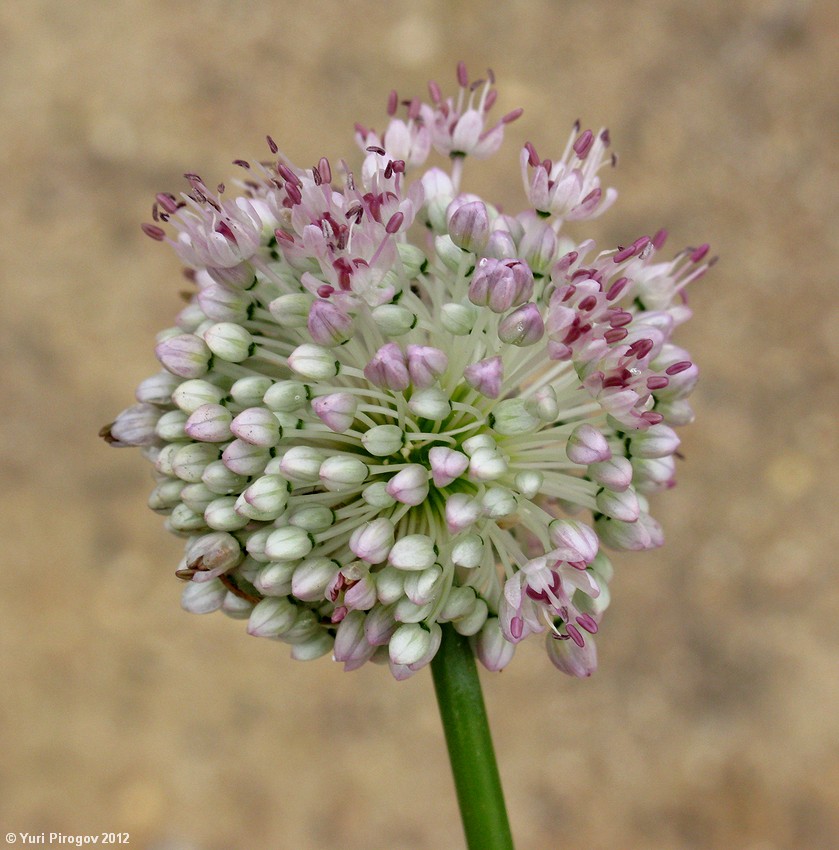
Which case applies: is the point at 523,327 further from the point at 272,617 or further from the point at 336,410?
the point at 272,617

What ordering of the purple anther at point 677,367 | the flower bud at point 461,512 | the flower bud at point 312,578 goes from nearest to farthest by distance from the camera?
1. the flower bud at point 461,512
2. the flower bud at point 312,578
3. the purple anther at point 677,367

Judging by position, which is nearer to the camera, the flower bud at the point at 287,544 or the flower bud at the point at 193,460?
the flower bud at the point at 287,544

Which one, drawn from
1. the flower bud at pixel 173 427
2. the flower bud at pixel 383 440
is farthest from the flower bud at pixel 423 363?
the flower bud at pixel 173 427

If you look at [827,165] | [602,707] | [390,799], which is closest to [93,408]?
[390,799]

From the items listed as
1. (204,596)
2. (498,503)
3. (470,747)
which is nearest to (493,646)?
(470,747)

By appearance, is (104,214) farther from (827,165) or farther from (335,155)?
(827,165)

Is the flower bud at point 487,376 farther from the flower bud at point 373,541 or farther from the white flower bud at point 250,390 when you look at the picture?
the white flower bud at point 250,390

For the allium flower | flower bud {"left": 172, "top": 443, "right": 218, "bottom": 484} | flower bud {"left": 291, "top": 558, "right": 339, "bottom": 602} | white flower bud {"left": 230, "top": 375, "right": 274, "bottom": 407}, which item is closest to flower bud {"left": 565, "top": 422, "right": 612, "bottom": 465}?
the allium flower

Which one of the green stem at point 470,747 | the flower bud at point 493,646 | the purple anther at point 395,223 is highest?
the purple anther at point 395,223
